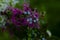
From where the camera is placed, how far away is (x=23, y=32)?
1368 mm

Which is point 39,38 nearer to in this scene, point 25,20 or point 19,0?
point 25,20

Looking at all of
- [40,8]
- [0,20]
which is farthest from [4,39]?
[40,8]

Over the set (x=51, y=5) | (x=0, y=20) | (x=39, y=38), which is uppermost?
(x=51, y=5)

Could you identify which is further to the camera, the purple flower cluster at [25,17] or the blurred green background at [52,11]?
the purple flower cluster at [25,17]

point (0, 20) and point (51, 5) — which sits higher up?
point (51, 5)

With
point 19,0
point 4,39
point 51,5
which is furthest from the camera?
point 19,0

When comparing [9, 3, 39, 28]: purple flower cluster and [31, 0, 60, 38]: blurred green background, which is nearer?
[31, 0, 60, 38]: blurred green background

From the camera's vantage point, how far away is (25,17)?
53.2 inches

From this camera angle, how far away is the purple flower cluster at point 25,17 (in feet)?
4.36

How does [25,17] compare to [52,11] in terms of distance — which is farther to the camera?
[25,17]

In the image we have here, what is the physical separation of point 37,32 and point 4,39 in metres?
0.23

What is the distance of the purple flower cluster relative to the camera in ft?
4.36

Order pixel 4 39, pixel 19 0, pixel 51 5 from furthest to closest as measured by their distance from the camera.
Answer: pixel 19 0, pixel 4 39, pixel 51 5

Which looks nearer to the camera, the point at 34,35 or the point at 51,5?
the point at 51,5
